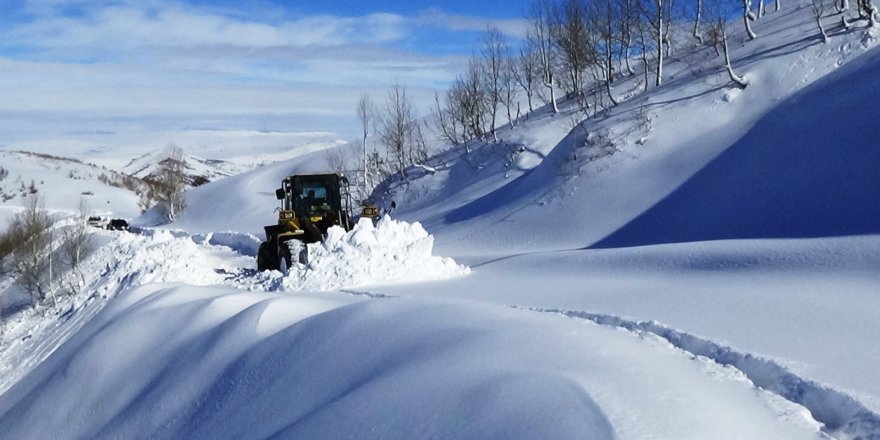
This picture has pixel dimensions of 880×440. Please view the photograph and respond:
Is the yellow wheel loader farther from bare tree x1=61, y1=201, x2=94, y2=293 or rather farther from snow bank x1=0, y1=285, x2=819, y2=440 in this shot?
bare tree x1=61, y1=201, x2=94, y2=293

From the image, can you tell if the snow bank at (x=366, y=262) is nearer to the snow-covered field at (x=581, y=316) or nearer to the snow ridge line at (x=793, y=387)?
the snow-covered field at (x=581, y=316)

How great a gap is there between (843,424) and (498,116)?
50.9 metres

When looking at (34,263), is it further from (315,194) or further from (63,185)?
(63,185)

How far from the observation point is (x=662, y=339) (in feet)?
24.3

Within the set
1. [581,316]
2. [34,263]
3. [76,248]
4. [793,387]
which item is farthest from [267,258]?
[34,263]

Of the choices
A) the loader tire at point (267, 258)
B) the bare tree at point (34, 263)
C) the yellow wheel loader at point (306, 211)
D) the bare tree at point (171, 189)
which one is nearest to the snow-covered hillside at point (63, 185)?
the bare tree at point (171, 189)

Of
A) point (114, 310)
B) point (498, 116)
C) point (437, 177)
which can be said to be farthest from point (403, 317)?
point (498, 116)

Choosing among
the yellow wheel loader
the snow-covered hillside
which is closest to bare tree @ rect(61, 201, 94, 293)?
the yellow wheel loader

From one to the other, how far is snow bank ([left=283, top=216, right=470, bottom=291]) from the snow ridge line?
19.6 feet

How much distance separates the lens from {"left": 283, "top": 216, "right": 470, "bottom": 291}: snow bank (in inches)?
508

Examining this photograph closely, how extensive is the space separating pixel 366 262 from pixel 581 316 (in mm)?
5291

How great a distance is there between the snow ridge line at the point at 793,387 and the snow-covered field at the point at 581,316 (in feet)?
0.06

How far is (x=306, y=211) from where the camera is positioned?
54.3 ft

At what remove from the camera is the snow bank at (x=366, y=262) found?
12906mm
